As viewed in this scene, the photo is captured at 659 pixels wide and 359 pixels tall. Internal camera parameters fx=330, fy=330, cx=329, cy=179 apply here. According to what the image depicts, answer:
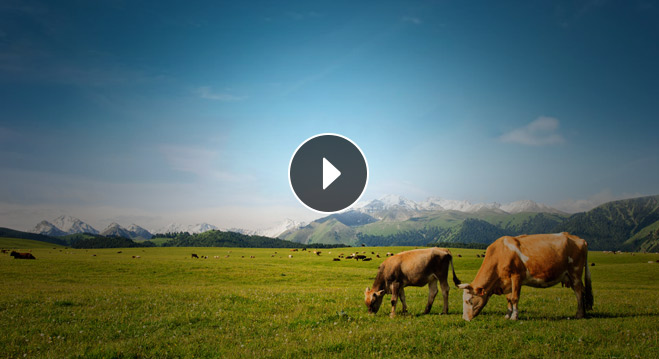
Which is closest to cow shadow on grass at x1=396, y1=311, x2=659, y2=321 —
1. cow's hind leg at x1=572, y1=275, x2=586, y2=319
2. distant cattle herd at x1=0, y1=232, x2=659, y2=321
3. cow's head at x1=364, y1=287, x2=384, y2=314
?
cow's hind leg at x1=572, y1=275, x2=586, y2=319

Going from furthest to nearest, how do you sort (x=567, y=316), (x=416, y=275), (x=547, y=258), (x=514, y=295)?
1. (x=416, y=275)
2. (x=567, y=316)
3. (x=547, y=258)
4. (x=514, y=295)

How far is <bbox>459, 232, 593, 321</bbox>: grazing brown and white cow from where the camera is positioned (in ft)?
43.2

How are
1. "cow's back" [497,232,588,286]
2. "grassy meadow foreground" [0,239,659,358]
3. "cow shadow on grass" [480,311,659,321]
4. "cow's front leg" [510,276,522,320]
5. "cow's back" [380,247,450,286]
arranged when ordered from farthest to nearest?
1. "cow's back" [380,247,450,286]
2. "cow shadow on grass" [480,311,659,321]
3. "cow's back" [497,232,588,286]
4. "cow's front leg" [510,276,522,320]
5. "grassy meadow foreground" [0,239,659,358]

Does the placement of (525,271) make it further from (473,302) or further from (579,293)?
(473,302)

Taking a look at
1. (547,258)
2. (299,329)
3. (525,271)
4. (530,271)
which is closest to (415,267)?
(525,271)

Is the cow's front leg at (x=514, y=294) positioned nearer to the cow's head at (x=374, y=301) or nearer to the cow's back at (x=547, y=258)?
the cow's back at (x=547, y=258)

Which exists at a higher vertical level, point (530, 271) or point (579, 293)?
point (530, 271)

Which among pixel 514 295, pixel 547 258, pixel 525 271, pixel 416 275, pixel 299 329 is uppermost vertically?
pixel 547 258

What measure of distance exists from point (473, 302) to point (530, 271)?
8.48 feet

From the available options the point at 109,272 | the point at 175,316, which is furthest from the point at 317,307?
the point at 109,272

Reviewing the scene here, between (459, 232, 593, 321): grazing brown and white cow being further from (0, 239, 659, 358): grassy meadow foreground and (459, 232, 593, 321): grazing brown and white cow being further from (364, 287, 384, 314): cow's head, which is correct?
(364, 287, 384, 314): cow's head

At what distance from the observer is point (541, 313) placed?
14.4m

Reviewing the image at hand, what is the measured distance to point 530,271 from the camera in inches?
522

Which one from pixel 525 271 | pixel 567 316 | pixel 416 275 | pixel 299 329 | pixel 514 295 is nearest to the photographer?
pixel 299 329
